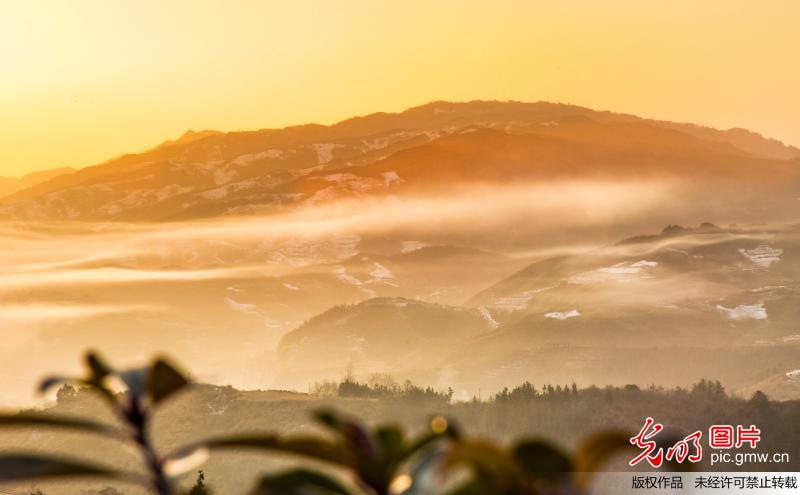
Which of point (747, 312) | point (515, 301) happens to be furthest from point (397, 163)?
point (747, 312)

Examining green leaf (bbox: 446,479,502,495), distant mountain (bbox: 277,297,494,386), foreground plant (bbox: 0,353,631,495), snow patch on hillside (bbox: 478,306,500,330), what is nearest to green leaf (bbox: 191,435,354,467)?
foreground plant (bbox: 0,353,631,495)

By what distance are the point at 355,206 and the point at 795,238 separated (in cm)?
5797

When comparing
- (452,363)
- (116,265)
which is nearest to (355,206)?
(116,265)

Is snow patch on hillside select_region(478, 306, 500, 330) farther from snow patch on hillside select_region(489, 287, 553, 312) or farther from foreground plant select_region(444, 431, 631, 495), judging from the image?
foreground plant select_region(444, 431, 631, 495)

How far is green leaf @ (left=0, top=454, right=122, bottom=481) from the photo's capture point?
2.74 feet

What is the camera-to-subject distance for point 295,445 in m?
0.97

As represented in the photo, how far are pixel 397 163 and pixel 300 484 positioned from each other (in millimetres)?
151816

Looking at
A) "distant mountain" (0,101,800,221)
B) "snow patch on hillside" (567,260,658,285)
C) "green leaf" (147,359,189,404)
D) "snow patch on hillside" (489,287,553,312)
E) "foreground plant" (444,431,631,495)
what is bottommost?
"snow patch on hillside" (489,287,553,312)

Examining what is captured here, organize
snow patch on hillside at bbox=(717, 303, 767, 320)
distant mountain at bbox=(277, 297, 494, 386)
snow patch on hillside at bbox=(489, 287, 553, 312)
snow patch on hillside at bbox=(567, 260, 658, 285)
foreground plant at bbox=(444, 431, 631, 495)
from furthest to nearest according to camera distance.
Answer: snow patch on hillside at bbox=(489, 287, 553, 312) → distant mountain at bbox=(277, 297, 494, 386) → snow patch on hillside at bbox=(567, 260, 658, 285) → snow patch on hillside at bbox=(717, 303, 767, 320) → foreground plant at bbox=(444, 431, 631, 495)

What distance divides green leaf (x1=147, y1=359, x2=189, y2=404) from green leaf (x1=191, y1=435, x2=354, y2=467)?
2.3 inches

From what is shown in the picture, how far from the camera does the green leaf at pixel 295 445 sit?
3.03ft

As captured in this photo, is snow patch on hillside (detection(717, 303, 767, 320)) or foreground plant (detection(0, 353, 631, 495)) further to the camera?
snow patch on hillside (detection(717, 303, 767, 320))

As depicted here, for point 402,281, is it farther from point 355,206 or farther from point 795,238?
point 795,238

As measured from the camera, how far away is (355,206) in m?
148
